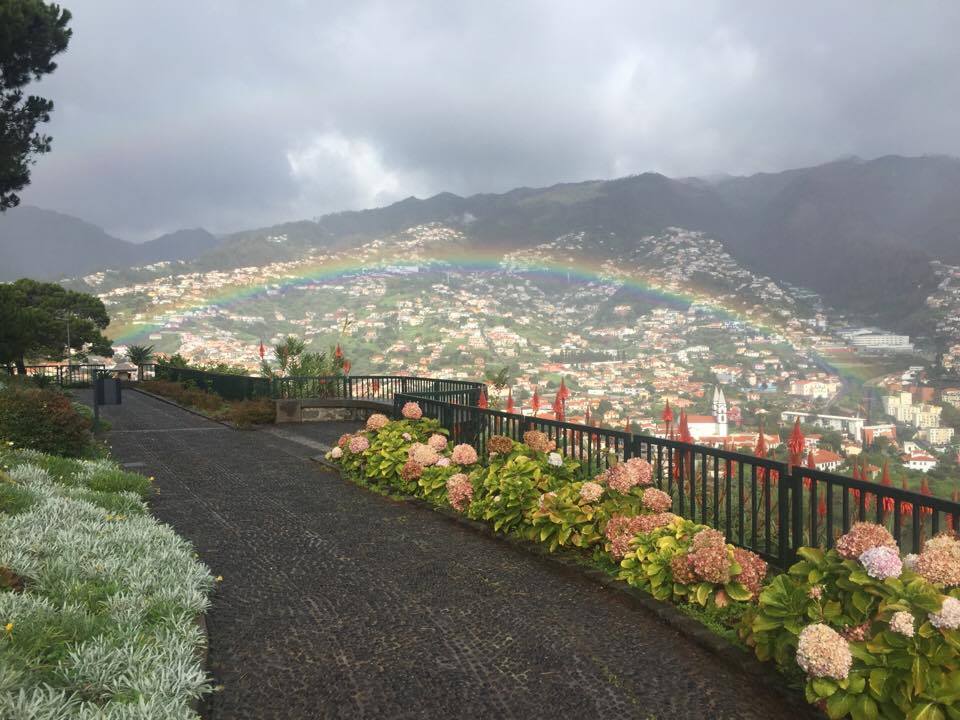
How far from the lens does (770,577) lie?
5.15 metres

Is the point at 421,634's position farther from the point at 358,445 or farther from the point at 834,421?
the point at 834,421

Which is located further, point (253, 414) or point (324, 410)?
point (324, 410)

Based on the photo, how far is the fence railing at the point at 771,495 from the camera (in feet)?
12.8

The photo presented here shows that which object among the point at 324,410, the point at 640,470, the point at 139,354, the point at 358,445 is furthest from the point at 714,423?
the point at 139,354

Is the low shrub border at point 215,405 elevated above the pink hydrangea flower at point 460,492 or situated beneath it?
situated beneath

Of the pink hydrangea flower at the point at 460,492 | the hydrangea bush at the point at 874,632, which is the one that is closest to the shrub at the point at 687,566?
the hydrangea bush at the point at 874,632

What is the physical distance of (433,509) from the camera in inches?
317

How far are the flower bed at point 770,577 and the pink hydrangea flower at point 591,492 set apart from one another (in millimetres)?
12

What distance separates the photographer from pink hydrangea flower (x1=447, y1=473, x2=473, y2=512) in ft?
24.9

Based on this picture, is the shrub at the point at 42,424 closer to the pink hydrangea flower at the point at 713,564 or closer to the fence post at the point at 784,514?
the pink hydrangea flower at the point at 713,564

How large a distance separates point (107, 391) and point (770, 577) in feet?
44.2

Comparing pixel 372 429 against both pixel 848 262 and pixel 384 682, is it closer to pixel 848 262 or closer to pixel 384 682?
pixel 384 682

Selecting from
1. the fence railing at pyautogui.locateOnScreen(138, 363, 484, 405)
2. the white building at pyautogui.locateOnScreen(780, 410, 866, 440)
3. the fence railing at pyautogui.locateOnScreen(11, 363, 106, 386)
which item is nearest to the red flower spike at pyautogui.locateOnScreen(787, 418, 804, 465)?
the white building at pyautogui.locateOnScreen(780, 410, 866, 440)

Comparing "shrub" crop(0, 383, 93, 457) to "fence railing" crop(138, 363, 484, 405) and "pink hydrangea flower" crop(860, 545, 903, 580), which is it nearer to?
"fence railing" crop(138, 363, 484, 405)
